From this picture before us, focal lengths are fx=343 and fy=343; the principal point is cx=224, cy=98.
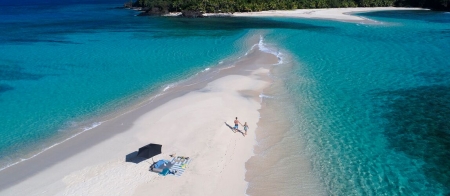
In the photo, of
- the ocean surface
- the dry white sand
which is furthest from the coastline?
the dry white sand

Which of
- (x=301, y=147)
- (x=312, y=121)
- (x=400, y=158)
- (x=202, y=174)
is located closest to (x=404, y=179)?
(x=400, y=158)

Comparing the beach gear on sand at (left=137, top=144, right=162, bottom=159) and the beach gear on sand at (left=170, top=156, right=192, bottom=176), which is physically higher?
the beach gear on sand at (left=137, top=144, right=162, bottom=159)

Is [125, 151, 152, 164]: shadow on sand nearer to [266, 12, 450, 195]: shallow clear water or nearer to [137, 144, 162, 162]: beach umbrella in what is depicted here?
[137, 144, 162, 162]: beach umbrella

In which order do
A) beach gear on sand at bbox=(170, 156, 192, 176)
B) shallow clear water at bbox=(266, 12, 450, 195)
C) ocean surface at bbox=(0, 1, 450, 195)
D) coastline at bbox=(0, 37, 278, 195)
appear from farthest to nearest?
ocean surface at bbox=(0, 1, 450, 195) < shallow clear water at bbox=(266, 12, 450, 195) < beach gear on sand at bbox=(170, 156, 192, 176) < coastline at bbox=(0, 37, 278, 195)

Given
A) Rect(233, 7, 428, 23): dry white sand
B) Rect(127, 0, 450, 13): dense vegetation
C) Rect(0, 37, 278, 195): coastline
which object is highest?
Rect(127, 0, 450, 13): dense vegetation

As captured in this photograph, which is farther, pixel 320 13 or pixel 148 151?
pixel 320 13

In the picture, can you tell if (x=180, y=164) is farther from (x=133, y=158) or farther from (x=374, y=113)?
(x=374, y=113)

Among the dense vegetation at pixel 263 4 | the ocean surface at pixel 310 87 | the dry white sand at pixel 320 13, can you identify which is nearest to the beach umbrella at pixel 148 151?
the ocean surface at pixel 310 87

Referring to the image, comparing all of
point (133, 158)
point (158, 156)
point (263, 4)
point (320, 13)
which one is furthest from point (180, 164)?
point (263, 4)

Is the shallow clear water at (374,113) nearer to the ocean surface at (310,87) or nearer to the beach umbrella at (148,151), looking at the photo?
the ocean surface at (310,87)
